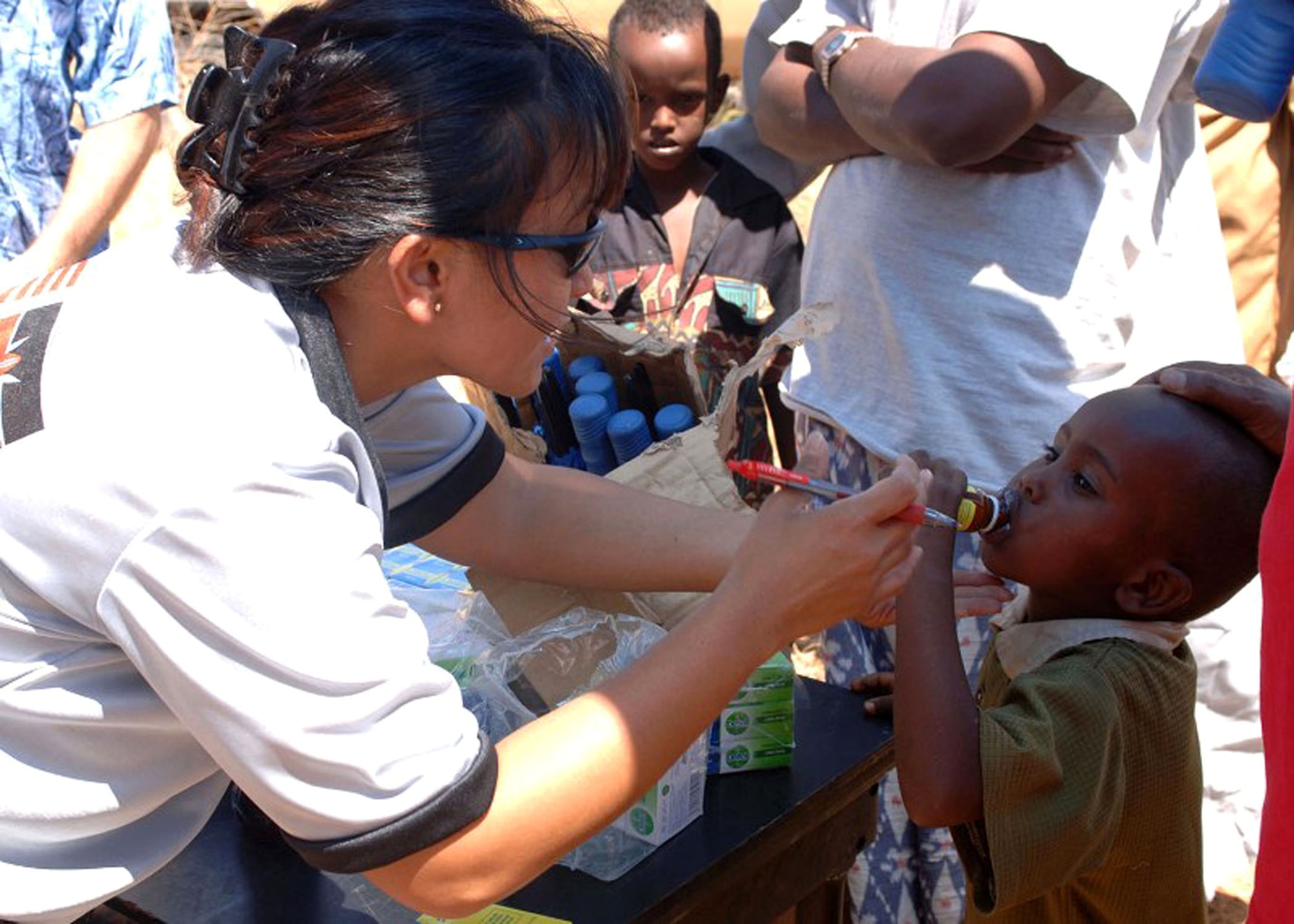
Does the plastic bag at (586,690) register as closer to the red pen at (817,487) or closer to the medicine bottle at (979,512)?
the red pen at (817,487)

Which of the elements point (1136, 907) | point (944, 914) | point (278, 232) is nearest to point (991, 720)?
point (1136, 907)

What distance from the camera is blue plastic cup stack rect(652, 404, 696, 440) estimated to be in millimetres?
2342

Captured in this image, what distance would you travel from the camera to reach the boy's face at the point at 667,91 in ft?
11.1

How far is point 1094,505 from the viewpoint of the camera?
151 cm

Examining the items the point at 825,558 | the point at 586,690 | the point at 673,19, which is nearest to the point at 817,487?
the point at 825,558

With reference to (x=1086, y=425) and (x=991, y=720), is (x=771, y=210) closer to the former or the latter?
(x=1086, y=425)

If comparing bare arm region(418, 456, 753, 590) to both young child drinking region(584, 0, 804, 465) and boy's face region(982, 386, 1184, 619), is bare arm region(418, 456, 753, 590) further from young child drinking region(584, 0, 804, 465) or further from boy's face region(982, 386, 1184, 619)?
young child drinking region(584, 0, 804, 465)

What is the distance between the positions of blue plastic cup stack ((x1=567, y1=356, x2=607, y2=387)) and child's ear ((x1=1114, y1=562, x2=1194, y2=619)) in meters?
1.21

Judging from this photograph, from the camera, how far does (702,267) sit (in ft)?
10.7

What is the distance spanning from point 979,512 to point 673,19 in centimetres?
227

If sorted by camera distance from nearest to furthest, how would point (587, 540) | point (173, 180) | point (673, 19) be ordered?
1. point (587, 540)
2. point (673, 19)
3. point (173, 180)

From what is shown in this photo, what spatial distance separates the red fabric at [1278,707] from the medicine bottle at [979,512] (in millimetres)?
587

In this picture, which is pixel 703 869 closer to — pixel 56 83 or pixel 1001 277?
pixel 1001 277

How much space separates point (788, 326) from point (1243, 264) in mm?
2445
